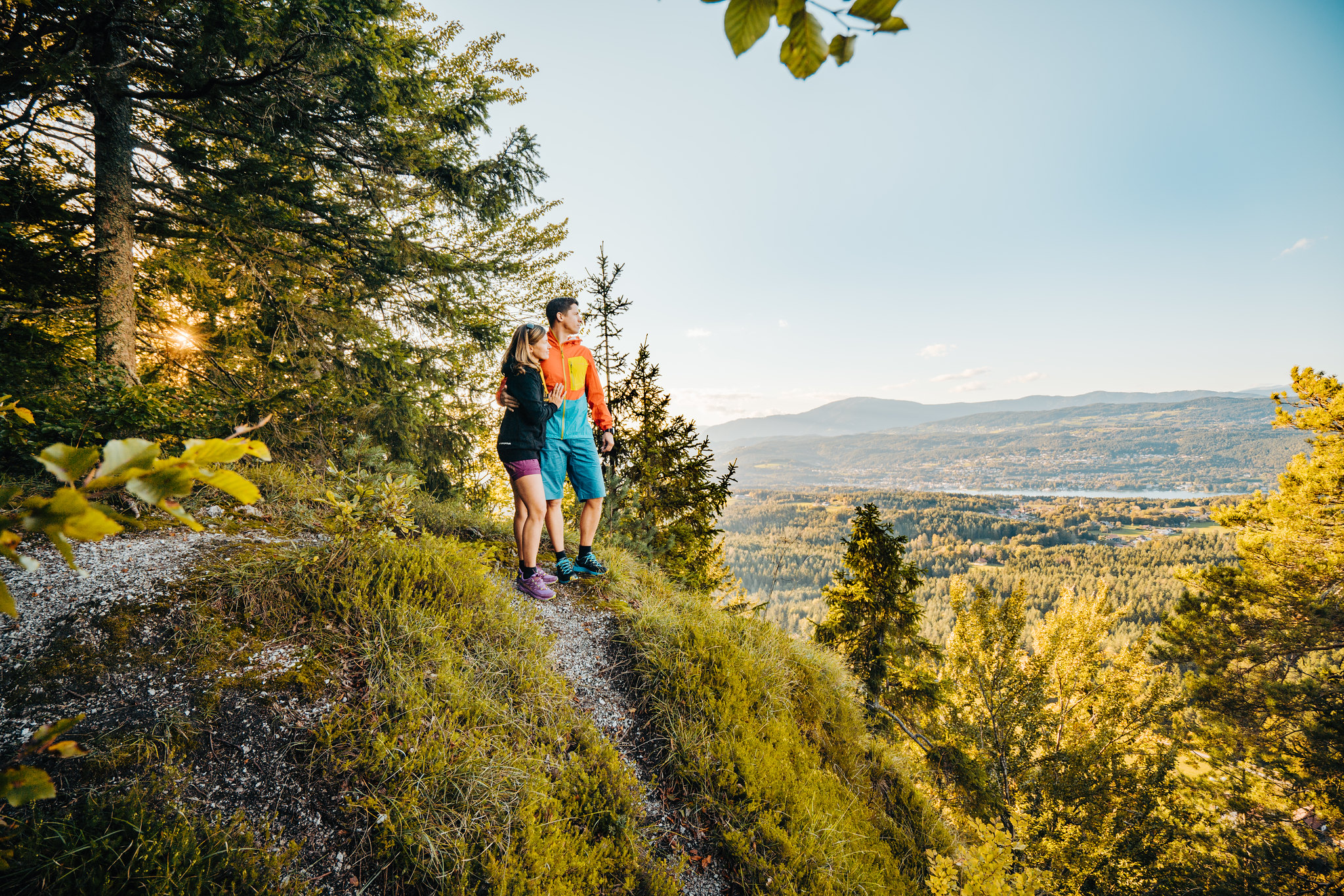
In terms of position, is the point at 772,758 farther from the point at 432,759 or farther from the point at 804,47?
the point at 804,47

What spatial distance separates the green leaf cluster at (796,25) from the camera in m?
1.32

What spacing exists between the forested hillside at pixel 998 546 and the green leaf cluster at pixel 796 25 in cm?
2228

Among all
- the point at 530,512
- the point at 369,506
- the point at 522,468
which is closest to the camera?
the point at 369,506

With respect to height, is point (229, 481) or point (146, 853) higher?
point (229, 481)

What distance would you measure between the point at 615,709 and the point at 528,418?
2513mm

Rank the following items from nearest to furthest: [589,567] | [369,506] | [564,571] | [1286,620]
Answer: [369,506]
[564,571]
[589,567]
[1286,620]

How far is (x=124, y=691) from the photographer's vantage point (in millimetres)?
2379

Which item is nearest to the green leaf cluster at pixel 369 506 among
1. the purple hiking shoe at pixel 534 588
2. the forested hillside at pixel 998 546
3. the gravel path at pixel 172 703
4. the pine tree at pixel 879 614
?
the gravel path at pixel 172 703

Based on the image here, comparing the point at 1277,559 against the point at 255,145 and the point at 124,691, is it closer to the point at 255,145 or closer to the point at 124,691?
the point at 124,691

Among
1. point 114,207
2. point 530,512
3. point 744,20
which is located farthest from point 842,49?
point 114,207

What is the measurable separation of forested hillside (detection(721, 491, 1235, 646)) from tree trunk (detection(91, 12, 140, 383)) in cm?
2616

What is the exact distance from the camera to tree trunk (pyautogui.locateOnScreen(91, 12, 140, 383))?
531 cm

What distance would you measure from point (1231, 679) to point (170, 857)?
71.0 ft

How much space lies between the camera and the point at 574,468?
4.80m
